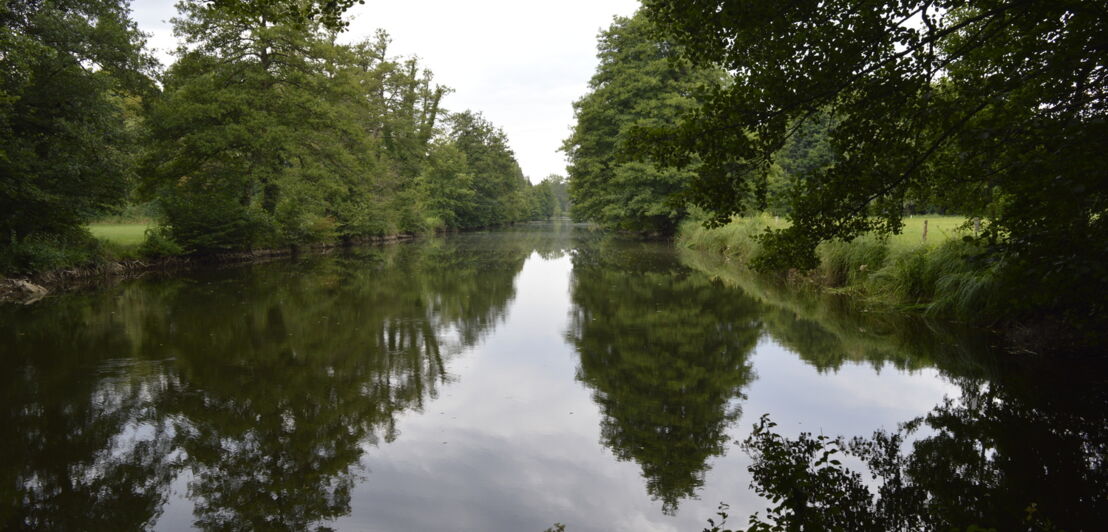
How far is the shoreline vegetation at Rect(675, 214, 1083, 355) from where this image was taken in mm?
7867

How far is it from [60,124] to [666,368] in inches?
593

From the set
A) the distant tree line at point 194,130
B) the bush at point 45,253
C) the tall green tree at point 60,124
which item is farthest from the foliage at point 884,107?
the bush at point 45,253

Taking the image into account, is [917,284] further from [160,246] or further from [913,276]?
[160,246]

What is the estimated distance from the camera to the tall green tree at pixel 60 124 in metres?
13.0

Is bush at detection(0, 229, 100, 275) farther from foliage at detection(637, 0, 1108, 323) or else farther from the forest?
foliage at detection(637, 0, 1108, 323)

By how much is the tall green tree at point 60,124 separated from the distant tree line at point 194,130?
0.03 metres

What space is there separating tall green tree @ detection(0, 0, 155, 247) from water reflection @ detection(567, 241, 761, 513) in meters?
12.2

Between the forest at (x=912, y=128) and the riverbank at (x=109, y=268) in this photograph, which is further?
the riverbank at (x=109, y=268)

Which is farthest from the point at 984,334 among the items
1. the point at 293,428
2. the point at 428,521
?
the point at 293,428

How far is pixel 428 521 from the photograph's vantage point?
3959mm

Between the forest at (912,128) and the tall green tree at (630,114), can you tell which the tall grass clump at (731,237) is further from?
the forest at (912,128)

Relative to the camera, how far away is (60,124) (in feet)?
45.1

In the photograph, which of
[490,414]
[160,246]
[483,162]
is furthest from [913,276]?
[483,162]

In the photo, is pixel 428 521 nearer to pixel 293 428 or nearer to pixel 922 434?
pixel 293 428
